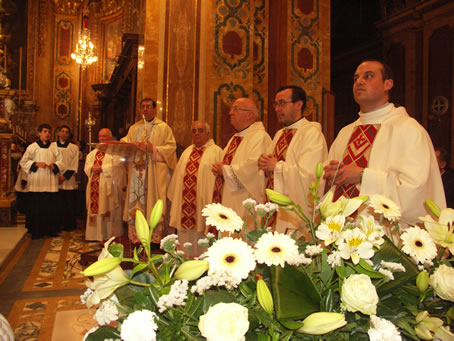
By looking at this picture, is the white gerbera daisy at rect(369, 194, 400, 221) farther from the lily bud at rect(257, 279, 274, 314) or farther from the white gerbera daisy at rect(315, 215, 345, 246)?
the lily bud at rect(257, 279, 274, 314)

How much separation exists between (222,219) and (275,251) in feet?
0.44

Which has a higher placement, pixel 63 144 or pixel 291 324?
pixel 63 144

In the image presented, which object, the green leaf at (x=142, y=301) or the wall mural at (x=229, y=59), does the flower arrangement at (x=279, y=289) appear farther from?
the wall mural at (x=229, y=59)

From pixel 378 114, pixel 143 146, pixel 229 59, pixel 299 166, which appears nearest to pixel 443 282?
pixel 378 114

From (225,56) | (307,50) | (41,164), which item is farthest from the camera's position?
(41,164)

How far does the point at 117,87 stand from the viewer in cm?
1232

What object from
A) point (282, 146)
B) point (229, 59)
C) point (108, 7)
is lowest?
point (282, 146)

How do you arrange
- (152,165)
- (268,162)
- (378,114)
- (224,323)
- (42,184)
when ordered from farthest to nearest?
1. (42,184)
2. (152,165)
3. (268,162)
4. (378,114)
5. (224,323)

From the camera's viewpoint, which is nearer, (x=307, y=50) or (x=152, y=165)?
(x=152, y=165)

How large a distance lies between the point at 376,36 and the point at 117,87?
24.0ft

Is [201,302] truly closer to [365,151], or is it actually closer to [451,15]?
[365,151]

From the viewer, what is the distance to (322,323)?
0.72 meters

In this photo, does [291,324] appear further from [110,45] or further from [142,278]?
[110,45]

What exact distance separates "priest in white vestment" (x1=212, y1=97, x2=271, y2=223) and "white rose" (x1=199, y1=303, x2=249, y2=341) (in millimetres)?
3416
